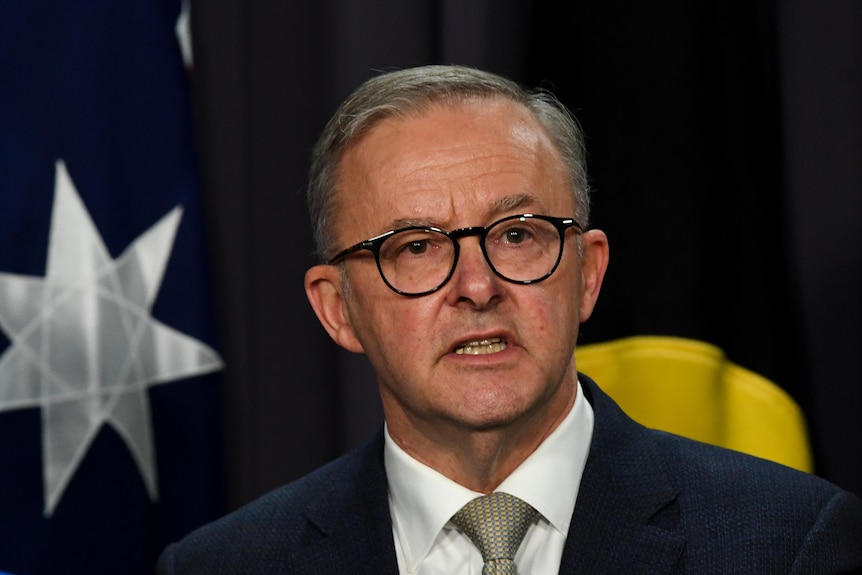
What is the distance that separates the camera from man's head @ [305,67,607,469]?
5.96 feet

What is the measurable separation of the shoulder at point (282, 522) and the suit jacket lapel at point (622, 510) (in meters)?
0.37

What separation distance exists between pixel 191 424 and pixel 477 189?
4.02 feet

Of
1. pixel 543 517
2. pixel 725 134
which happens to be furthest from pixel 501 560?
pixel 725 134

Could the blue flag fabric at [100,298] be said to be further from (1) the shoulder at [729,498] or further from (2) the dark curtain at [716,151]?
(1) the shoulder at [729,498]

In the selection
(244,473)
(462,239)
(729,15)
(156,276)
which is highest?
(729,15)

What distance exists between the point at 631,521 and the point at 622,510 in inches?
0.9

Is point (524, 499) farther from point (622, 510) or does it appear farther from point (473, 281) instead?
point (473, 281)

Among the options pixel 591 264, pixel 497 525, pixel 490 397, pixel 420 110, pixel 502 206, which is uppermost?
pixel 420 110

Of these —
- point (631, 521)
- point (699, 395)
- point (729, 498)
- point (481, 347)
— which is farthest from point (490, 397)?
point (699, 395)

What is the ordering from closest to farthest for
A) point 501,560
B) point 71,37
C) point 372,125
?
point 501,560 < point 372,125 < point 71,37

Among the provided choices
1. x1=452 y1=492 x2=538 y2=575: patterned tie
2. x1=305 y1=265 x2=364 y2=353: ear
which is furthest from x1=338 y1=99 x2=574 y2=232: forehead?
x1=452 y1=492 x2=538 y2=575: patterned tie

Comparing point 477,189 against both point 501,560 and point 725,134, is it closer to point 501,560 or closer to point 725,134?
point 501,560

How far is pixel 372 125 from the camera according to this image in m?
2.01

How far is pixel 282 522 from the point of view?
2129 millimetres
